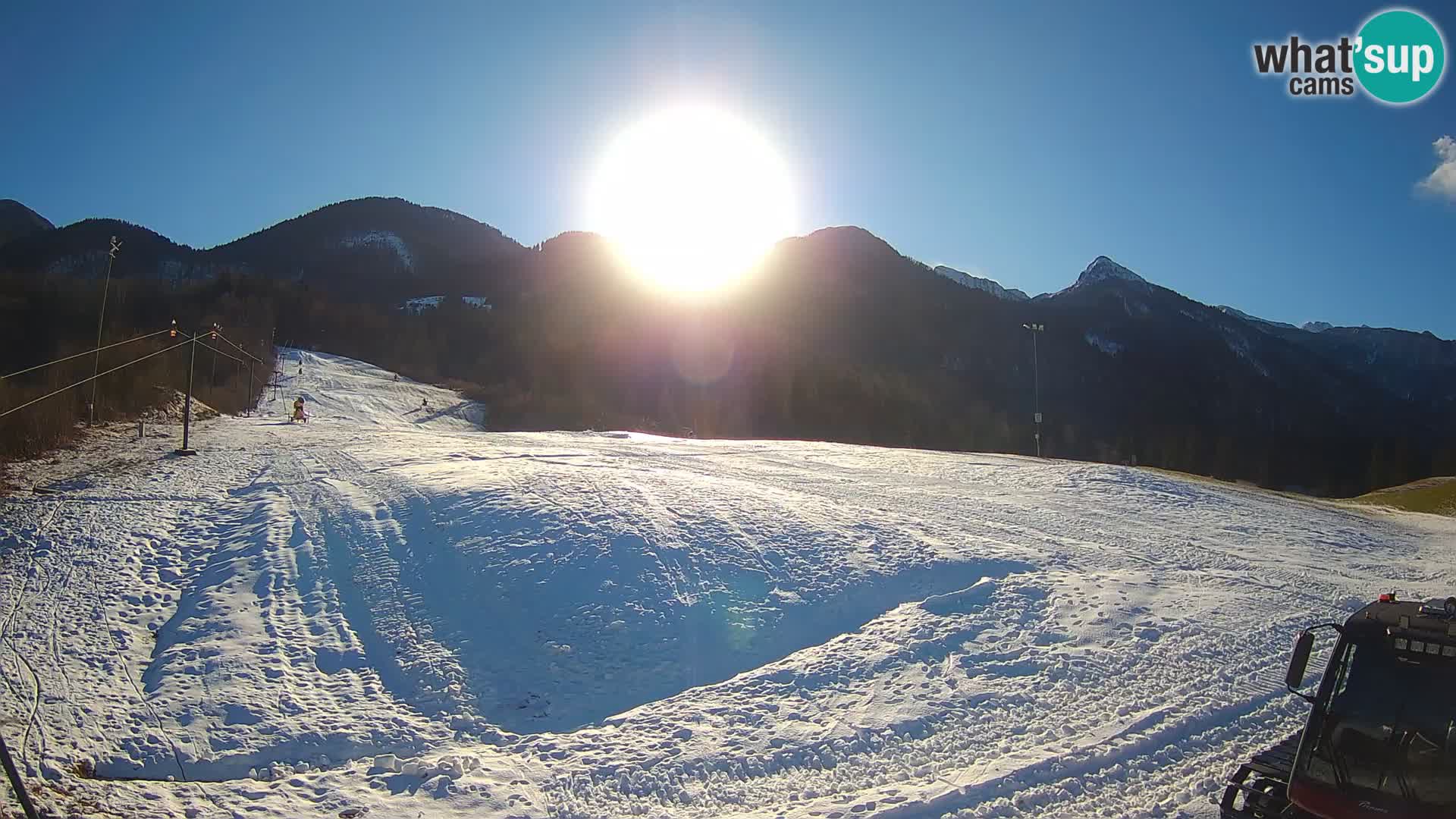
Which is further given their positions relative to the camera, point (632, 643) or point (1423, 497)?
point (1423, 497)

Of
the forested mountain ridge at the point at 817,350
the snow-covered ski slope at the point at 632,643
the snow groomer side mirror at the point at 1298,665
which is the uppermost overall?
the forested mountain ridge at the point at 817,350

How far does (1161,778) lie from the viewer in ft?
21.0

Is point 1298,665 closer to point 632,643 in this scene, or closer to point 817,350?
point 632,643

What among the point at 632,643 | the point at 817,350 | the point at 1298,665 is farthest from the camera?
the point at 817,350

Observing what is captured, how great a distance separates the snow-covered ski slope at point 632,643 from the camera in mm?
6605

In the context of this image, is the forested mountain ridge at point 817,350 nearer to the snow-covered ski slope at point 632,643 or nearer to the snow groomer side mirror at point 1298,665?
the snow-covered ski slope at point 632,643

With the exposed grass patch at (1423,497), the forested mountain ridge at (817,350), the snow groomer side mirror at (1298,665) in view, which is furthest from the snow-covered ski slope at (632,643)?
the forested mountain ridge at (817,350)

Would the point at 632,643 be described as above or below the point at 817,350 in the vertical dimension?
below

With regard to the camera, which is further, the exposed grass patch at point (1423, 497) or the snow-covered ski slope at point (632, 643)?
the exposed grass patch at point (1423, 497)

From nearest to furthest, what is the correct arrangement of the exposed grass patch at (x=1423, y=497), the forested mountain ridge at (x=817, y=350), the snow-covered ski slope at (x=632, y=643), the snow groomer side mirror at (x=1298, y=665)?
1. the snow groomer side mirror at (x=1298, y=665)
2. the snow-covered ski slope at (x=632, y=643)
3. the exposed grass patch at (x=1423, y=497)
4. the forested mountain ridge at (x=817, y=350)

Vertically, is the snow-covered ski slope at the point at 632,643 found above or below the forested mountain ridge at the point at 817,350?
below

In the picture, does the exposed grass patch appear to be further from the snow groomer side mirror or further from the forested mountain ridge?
the snow groomer side mirror

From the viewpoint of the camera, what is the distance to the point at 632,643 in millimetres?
9812

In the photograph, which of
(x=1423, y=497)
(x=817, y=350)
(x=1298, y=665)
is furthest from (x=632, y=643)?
(x=817, y=350)
